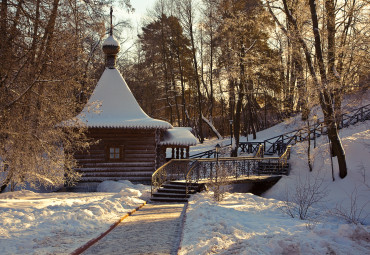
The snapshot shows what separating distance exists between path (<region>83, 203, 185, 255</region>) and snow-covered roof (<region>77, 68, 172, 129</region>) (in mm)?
6835

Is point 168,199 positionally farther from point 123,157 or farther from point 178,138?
point 178,138

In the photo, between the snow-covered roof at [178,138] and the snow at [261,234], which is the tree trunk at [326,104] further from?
the snow at [261,234]

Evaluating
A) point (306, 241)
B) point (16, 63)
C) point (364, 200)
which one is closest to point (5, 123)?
point (16, 63)

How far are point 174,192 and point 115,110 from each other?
661 centimetres

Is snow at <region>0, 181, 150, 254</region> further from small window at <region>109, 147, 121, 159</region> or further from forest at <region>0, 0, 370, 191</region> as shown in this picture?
small window at <region>109, 147, 121, 159</region>

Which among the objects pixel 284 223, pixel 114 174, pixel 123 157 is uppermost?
pixel 123 157

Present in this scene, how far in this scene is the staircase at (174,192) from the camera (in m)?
13.3

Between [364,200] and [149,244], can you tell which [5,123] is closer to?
[149,244]

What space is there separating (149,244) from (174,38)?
29183 mm

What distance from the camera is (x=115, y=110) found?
18.5 meters

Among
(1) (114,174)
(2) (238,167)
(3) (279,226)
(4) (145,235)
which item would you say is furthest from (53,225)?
(2) (238,167)

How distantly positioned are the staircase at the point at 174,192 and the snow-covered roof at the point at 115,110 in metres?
3.59

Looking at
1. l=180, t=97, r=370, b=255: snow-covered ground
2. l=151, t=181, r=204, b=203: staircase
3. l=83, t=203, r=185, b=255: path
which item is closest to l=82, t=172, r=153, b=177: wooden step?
l=151, t=181, r=204, b=203: staircase

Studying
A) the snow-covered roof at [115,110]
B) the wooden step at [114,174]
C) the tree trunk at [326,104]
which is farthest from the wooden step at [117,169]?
the tree trunk at [326,104]
